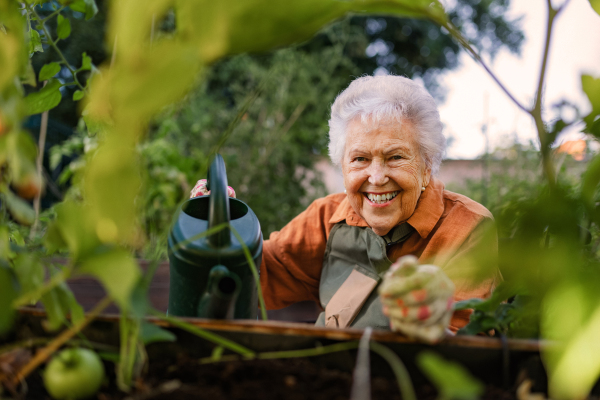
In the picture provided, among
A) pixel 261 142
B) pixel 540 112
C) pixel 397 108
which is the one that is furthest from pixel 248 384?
pixel 261 142

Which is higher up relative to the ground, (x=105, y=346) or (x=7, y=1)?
(x=7, y=1)

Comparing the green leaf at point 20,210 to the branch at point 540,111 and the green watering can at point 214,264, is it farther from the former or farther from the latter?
the branch at point 540,111

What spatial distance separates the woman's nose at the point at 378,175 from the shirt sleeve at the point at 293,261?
24cm

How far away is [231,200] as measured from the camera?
83 centimetres

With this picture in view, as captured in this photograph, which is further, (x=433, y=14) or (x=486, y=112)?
(x=486, y=112)

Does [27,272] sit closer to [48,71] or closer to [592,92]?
[48,71]

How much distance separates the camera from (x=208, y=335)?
48cm

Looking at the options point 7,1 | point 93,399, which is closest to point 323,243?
point 93,399

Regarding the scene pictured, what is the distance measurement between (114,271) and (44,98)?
14.3 inches

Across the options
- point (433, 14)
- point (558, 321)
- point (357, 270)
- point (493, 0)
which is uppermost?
point (493, 0)

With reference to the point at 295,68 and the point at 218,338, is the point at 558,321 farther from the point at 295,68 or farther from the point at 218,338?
the point at 295,68

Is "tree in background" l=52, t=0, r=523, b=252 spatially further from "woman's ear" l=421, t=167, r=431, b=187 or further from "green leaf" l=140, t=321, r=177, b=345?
"green leaf" l=140, t=321, r=177, b=345

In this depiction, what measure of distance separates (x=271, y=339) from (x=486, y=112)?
127 inches

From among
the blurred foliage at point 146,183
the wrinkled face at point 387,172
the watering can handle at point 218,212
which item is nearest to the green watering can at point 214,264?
the watering can handle at point 218,212
